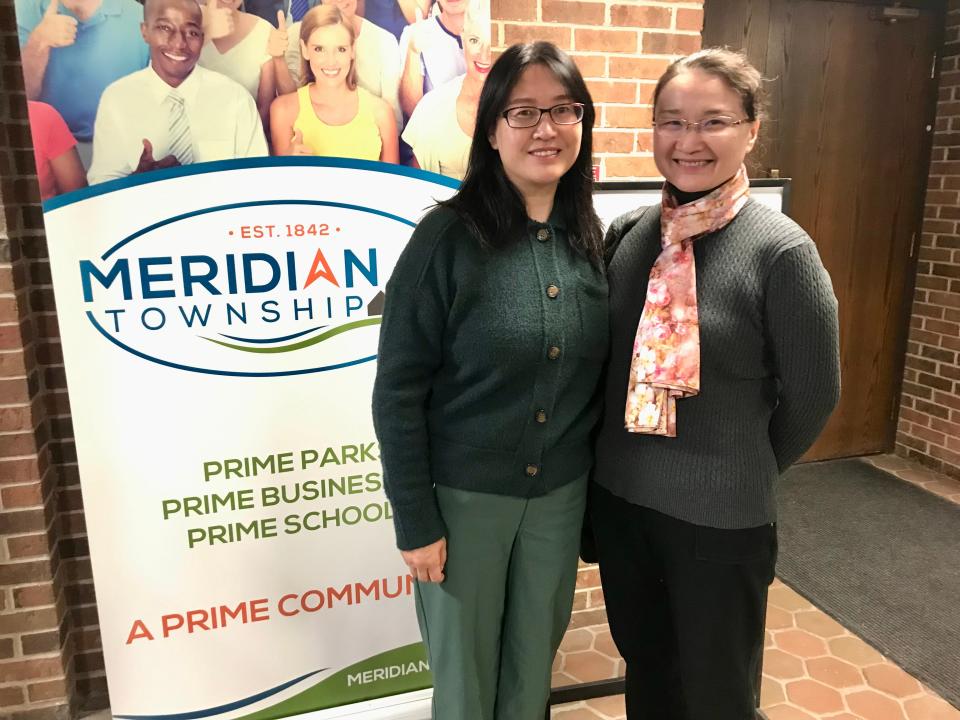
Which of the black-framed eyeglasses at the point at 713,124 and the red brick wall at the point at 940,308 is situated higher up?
the black-framed eyeglasses at the point at 713,124

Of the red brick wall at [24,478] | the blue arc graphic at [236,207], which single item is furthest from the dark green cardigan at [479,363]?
the red brick wall at [24,478]

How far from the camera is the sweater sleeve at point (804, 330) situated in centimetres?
120

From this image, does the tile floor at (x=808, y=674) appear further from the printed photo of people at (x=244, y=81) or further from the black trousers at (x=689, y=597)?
the printed photo of people at (x=244, y=81)

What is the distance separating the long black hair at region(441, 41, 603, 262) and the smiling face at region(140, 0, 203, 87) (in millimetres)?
664

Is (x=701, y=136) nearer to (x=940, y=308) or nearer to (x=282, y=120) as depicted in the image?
(x=282, y=120)

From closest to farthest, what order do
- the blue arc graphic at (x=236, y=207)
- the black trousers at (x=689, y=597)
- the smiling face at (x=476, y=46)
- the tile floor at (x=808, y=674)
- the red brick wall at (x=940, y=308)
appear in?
the black trousers at (x=689, y=597), the blue arc graphic at (x=236, y=207), the smiling face at (x=476, y=46), the tile floor at (x=808, y=674), the red brick wall at (x=940, y=308)

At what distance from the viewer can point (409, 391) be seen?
128 centimetres

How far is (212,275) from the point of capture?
1.62 m

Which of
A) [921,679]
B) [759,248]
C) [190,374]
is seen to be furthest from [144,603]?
[921,679]

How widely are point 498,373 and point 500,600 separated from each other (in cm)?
48

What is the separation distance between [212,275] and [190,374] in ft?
0.78

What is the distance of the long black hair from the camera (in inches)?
49.0

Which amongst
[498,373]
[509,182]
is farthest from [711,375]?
[509,182]

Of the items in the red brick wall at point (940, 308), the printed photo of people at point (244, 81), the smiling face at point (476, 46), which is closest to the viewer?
the printed photo of people at point (244, 81)
